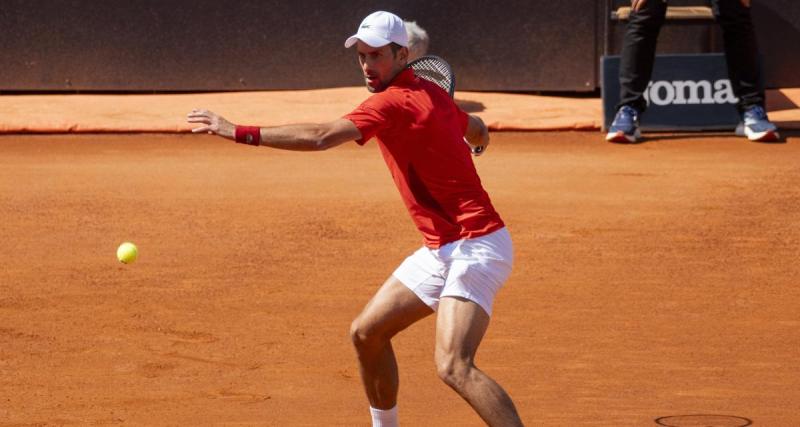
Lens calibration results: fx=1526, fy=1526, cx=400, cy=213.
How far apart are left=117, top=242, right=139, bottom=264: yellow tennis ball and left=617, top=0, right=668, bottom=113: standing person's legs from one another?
5.45 metres

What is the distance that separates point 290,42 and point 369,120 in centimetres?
1034

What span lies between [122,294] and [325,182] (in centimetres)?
325

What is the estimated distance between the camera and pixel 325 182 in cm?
1223

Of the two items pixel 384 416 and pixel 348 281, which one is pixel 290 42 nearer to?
pixel 348 281

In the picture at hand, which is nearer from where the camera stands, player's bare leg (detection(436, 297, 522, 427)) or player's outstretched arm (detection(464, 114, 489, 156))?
player's bare leg (detection(436, 297, 522, 427))

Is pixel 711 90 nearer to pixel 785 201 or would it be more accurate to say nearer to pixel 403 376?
pixel 785 201

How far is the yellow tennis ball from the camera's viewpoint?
31.1 ft

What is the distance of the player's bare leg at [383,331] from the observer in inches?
236

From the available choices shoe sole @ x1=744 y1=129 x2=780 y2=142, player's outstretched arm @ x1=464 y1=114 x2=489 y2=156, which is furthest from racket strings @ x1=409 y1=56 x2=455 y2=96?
shoe sole @ x1=744 y1=129 x2=780 y2=142

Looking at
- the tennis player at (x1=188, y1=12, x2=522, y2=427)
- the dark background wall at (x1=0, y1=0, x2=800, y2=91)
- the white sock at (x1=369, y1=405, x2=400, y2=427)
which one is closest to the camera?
the tennis player at (x1=188, y1=12, x2=522, y2=427)

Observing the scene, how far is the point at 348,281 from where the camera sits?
954cm

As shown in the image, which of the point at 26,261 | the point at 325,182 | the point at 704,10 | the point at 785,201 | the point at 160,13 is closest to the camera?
the point at 26,261

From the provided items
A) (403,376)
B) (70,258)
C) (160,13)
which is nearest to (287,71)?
(160,13)

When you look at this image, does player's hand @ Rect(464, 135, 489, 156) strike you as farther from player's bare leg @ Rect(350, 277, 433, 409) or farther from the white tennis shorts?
player's bare leg @ Rect(350, 277, 433, 409)
